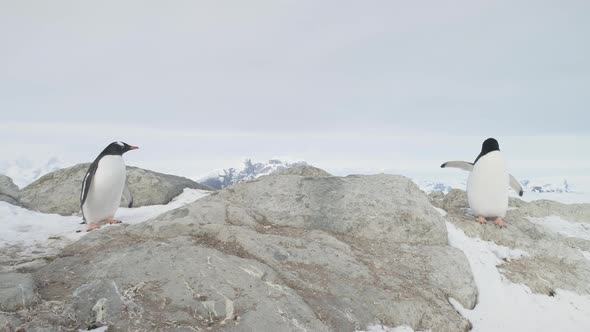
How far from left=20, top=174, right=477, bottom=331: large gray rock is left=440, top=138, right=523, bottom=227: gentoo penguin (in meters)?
2.87

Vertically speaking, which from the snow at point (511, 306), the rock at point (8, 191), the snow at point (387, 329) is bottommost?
the snow at point (511, 306)

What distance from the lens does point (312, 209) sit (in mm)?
10109

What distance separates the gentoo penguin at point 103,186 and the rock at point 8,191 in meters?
4.93

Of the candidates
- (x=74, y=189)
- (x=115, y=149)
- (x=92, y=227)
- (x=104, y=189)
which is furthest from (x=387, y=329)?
(x=74, y=189)

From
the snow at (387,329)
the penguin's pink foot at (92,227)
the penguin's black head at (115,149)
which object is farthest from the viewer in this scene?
the penguin's black head at (115,149)

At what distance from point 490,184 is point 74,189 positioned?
15085 mm

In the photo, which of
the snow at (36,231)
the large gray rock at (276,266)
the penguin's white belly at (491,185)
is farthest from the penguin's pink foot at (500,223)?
the snow at (36,231)

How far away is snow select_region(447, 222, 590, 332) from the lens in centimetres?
823

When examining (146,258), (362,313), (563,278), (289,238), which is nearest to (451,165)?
(563,278)

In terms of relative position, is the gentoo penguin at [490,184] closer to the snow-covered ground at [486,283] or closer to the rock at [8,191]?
the snow-covered ground at [486,283]

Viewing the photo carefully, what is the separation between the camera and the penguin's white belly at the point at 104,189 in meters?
11.2

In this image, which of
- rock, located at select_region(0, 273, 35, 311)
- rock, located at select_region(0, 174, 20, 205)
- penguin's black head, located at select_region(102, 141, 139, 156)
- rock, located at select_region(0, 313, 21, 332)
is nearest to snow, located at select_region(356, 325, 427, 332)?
rock, located at select_region(0, 313, 21, 332)

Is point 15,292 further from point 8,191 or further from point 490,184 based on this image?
point 490,184

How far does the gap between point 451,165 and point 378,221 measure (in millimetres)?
6008
